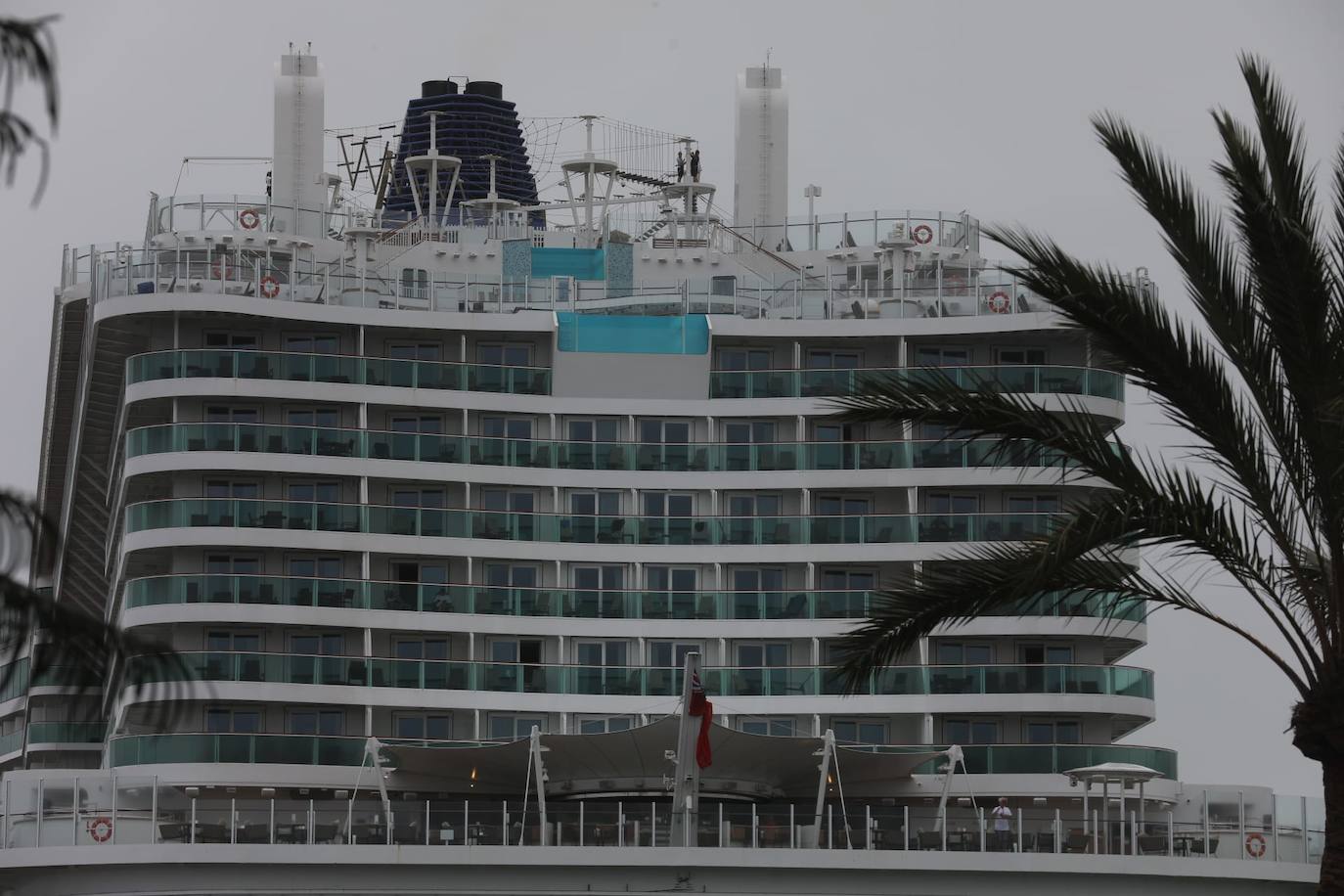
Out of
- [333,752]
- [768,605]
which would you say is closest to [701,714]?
[768,605]

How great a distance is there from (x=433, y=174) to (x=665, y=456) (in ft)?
52.3

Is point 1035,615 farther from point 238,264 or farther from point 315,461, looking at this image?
point 238,264

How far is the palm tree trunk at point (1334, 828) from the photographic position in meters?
22.1

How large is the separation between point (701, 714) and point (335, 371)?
44.3 feet

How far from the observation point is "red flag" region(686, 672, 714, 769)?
151 ft

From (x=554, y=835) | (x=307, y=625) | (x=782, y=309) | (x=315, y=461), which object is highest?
(x=782, y=309)

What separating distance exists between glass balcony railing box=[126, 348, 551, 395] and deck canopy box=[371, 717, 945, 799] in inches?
335

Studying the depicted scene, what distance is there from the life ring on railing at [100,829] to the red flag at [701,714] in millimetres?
10341

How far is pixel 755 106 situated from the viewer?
72938 millimetres

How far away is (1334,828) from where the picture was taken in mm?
22156

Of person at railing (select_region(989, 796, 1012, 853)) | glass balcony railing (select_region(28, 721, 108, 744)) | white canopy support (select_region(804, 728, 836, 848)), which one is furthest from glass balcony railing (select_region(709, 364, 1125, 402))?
glass balcony railing (select_region(28, 721, 108, 744))

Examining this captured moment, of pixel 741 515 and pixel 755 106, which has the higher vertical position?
pixel 755 106

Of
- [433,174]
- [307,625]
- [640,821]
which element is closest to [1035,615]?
[640,821]

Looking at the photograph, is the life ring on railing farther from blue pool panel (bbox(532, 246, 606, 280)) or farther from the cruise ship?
blue pool panel (bbox(532, 246, 606, 280))
